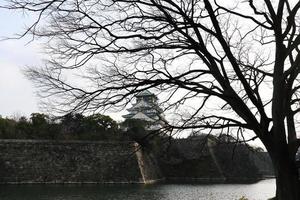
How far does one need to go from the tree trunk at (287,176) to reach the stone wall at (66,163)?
78.0 ft

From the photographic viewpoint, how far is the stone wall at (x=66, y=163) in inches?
1201

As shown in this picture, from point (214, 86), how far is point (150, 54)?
3.86 feet

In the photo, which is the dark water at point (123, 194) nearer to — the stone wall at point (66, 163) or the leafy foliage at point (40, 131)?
the stone wall at point (66, 163)

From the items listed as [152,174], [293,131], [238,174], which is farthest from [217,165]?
[293,131]

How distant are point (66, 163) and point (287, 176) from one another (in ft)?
85.6

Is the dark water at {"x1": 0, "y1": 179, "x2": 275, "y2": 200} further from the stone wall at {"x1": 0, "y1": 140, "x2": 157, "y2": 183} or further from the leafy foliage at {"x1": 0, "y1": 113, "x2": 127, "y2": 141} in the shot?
the leafy foliage at {"x1": 0, "y1": 113, "x2": 127, "y2": 141}

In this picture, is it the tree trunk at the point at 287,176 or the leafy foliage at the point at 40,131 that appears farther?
the leafy foliage at the point at 40,131

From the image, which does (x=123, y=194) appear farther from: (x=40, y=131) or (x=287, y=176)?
(x=287, y=176)

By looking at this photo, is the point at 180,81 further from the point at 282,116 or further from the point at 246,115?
the point at 282,116

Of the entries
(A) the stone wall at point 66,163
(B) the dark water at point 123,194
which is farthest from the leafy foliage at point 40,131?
(B) the dark water at point 123,194

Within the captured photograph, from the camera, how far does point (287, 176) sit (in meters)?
6.86

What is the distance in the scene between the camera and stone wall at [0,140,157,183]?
30516 millimetres

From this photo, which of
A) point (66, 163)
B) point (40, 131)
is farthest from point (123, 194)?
point (40, 131)

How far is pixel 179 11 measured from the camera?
24.1ft
